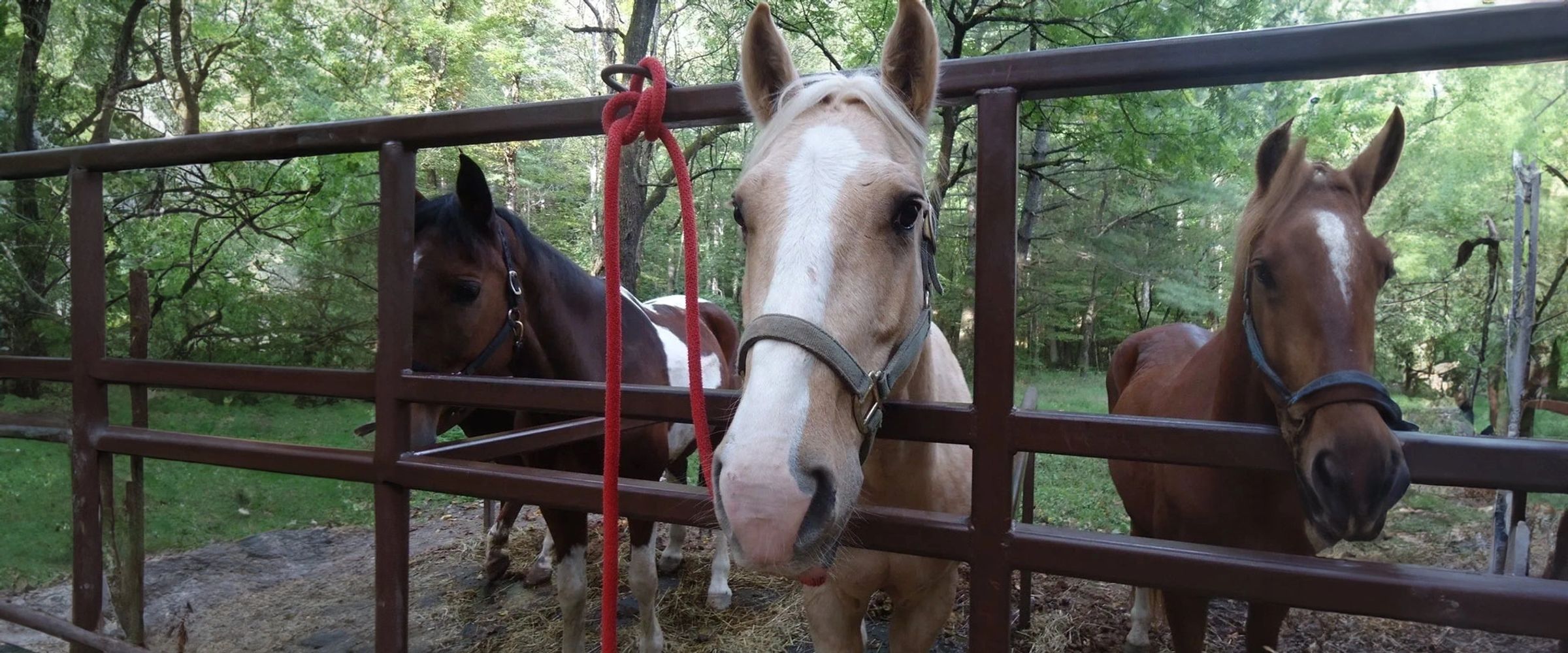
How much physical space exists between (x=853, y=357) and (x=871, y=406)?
11 centimetres

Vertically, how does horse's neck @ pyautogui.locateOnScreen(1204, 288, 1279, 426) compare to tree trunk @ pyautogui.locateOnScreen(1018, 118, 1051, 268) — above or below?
below

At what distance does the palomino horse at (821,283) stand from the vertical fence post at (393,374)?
882mm

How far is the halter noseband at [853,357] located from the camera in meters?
1.04

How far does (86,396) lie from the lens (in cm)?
209

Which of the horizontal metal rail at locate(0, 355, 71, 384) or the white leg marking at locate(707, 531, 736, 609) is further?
the white leg marking at locate(707, 531, 736, 609)

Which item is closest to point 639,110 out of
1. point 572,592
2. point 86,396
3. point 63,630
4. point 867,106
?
point 867,106

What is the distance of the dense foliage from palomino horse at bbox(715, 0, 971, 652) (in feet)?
6.78

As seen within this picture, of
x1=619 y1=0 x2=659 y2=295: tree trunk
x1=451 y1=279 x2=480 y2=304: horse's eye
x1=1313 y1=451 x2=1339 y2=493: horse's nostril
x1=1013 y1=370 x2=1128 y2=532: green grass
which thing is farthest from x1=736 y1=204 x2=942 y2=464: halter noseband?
x1=619 y1=0 x2=659 y2=295: tree trunk

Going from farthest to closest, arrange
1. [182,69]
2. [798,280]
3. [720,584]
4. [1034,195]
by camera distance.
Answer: [182,69] < [1034,195] < [720,584] < [798,280]

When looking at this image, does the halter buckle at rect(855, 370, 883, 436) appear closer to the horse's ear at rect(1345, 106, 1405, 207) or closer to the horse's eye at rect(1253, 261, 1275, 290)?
the horse's eye at rect(1253, 261, 1275, 290)

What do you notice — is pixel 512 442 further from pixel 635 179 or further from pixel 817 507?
pixel 635 179

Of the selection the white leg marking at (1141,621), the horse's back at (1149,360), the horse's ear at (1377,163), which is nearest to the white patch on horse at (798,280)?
the horse's ear at (1377,163)

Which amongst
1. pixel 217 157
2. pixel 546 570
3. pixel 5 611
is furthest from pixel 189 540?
pixel 217 157

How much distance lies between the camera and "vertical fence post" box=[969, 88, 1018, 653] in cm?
114
